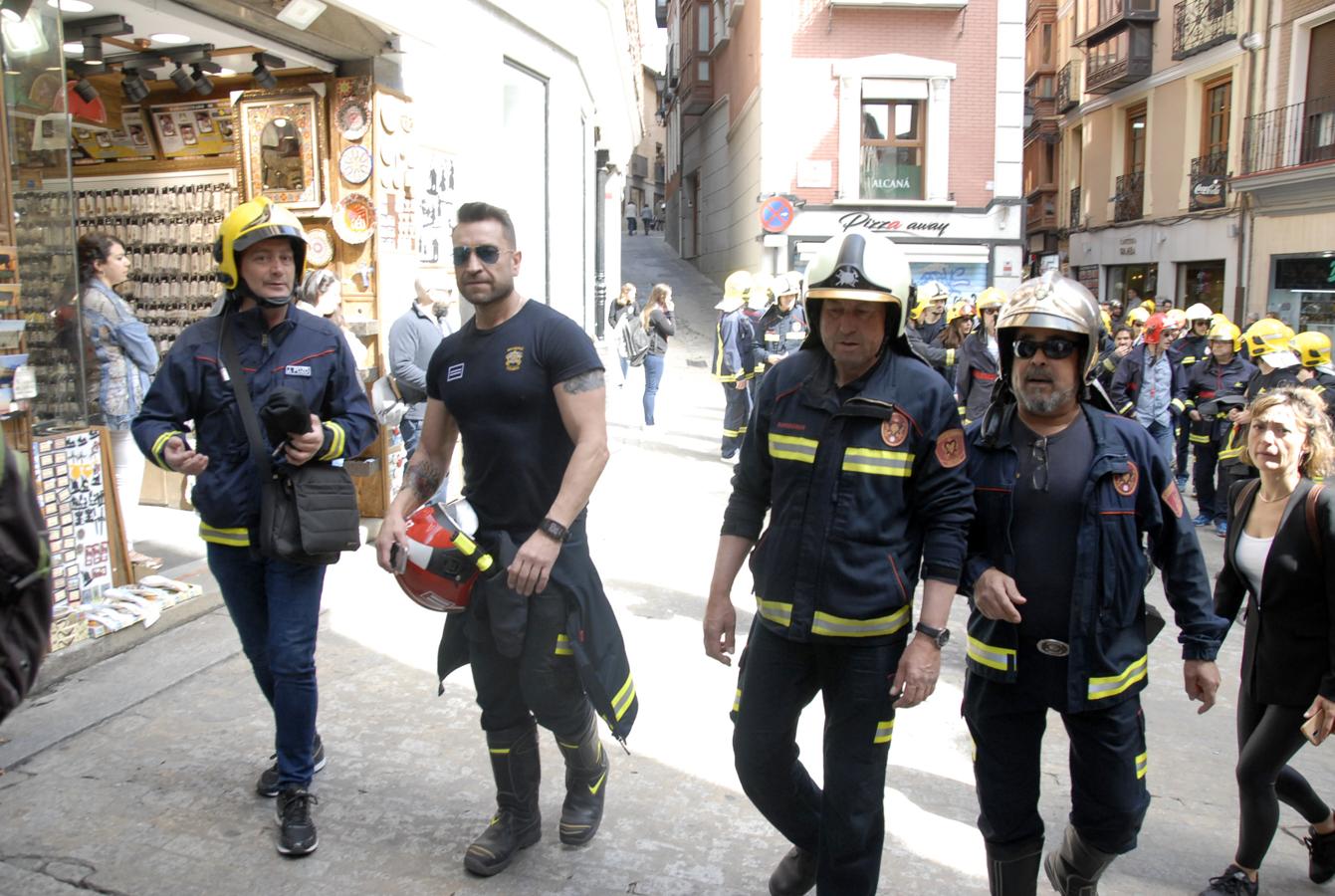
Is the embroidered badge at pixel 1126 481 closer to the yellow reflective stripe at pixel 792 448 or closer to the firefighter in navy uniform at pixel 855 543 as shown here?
the firefighter in navy uniform at pixel 855 543

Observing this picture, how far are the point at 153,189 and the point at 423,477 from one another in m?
6.35

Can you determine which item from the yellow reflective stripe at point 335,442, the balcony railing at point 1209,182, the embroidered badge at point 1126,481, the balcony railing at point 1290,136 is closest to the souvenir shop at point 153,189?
the yellow reflective stripe at point 335,442

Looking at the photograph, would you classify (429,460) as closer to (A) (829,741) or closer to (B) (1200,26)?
(A) (829,741)

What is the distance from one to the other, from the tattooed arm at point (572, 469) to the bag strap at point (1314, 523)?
2.11 metres

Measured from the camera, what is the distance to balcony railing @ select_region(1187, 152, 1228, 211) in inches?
990

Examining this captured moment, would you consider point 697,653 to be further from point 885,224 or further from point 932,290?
point 885,224

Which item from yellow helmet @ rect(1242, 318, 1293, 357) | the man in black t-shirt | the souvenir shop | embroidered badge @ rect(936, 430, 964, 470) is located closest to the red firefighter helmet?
the man in black t-shirt

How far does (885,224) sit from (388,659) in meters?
19.8

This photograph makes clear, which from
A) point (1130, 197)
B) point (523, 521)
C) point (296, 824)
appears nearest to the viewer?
point (523, 521)

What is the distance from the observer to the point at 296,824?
3.45 meters

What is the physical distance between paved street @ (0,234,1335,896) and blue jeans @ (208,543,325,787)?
0.97 ft

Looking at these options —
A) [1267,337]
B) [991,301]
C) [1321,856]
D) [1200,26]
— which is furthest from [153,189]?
[1200,26]

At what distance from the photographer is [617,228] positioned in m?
24.8

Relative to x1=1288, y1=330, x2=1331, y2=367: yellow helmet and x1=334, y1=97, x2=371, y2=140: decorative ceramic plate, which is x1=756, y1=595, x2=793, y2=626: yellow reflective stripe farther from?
x1=1288, y1=330, x2=1331, y2=367: yellow helmet
